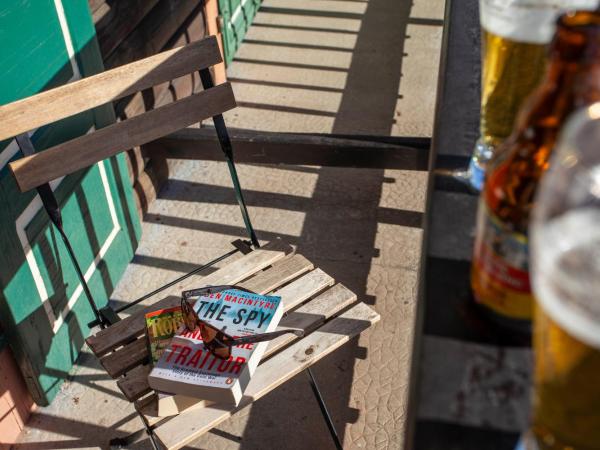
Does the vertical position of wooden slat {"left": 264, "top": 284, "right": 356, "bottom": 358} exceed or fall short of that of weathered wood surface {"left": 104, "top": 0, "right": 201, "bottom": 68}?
it falls short

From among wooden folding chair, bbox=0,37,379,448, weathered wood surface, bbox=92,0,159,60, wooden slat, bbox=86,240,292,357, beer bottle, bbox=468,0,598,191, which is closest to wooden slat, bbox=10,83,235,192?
wooden folding chair, bbox=0,37,379,448

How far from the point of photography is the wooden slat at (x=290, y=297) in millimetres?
1797

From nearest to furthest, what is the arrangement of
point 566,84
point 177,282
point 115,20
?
point 566,84, point 177,282, point 115,20

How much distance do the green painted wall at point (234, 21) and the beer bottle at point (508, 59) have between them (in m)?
3.65

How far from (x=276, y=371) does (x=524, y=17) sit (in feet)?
3.92

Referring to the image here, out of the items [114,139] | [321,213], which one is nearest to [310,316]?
[114,139]

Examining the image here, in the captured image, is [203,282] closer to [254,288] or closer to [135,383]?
[254,288]

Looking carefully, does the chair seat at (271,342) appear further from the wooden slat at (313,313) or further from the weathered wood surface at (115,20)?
the weathered wood surface at (115,20)

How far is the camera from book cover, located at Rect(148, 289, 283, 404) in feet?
5.54

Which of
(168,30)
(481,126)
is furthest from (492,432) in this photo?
(168,30)

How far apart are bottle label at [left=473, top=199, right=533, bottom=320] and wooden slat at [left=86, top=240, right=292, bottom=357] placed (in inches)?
57.2

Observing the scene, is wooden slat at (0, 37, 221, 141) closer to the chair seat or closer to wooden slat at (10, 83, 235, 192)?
wooden slat at (10, 83, 235, 192)

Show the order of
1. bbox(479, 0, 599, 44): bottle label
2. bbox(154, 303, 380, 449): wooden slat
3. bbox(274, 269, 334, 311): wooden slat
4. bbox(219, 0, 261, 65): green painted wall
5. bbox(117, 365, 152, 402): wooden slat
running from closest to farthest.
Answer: bbox(479, 0, 599, 44): bottle label
bbox(154, 303, 380, 449): wooden slat
bbox(117, 365, 152, 402): wooden slat
bbox(274, 269, 334, 311): wooden slat
bbox(219, 0, 261, 65): green painted wall

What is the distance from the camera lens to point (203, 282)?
7.10 ft
